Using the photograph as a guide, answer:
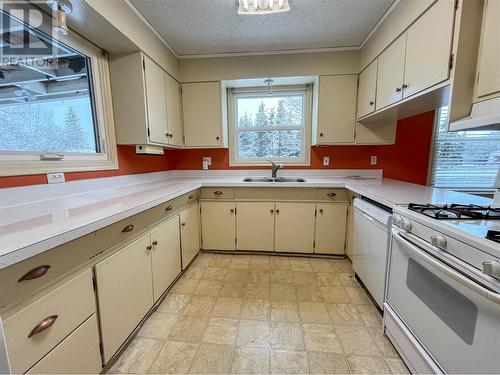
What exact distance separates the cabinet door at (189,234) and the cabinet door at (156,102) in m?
0.79

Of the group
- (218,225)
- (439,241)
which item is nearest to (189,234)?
(218,225)

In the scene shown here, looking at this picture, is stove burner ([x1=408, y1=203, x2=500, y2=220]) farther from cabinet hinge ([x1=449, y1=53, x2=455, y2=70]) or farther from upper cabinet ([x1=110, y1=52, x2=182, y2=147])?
upper cabinet ([x1=110, y1=52, x2=182, y2=147])

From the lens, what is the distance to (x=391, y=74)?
1.76 metres

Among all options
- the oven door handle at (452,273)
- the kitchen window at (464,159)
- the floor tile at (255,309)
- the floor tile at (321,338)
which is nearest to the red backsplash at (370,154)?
the kitchen window at (464,159)

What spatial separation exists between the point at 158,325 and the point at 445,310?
1.64 metres

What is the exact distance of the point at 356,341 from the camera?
1357mm

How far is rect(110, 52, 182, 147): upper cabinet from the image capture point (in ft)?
6.16

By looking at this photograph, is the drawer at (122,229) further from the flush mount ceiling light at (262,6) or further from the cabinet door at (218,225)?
the flush mount ceiling light at (262,6)

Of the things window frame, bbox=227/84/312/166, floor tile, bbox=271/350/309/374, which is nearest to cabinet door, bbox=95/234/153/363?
floor tile, bbox=271/350/309/374

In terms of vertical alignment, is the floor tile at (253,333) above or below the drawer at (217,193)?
below

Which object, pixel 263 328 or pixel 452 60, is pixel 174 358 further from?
pixel 452 60

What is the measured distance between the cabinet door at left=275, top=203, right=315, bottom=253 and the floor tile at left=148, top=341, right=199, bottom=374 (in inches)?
54.8

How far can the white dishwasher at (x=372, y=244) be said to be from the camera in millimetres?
1442

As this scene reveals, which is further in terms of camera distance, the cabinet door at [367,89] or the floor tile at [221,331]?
the cabinet door at [367,89]
